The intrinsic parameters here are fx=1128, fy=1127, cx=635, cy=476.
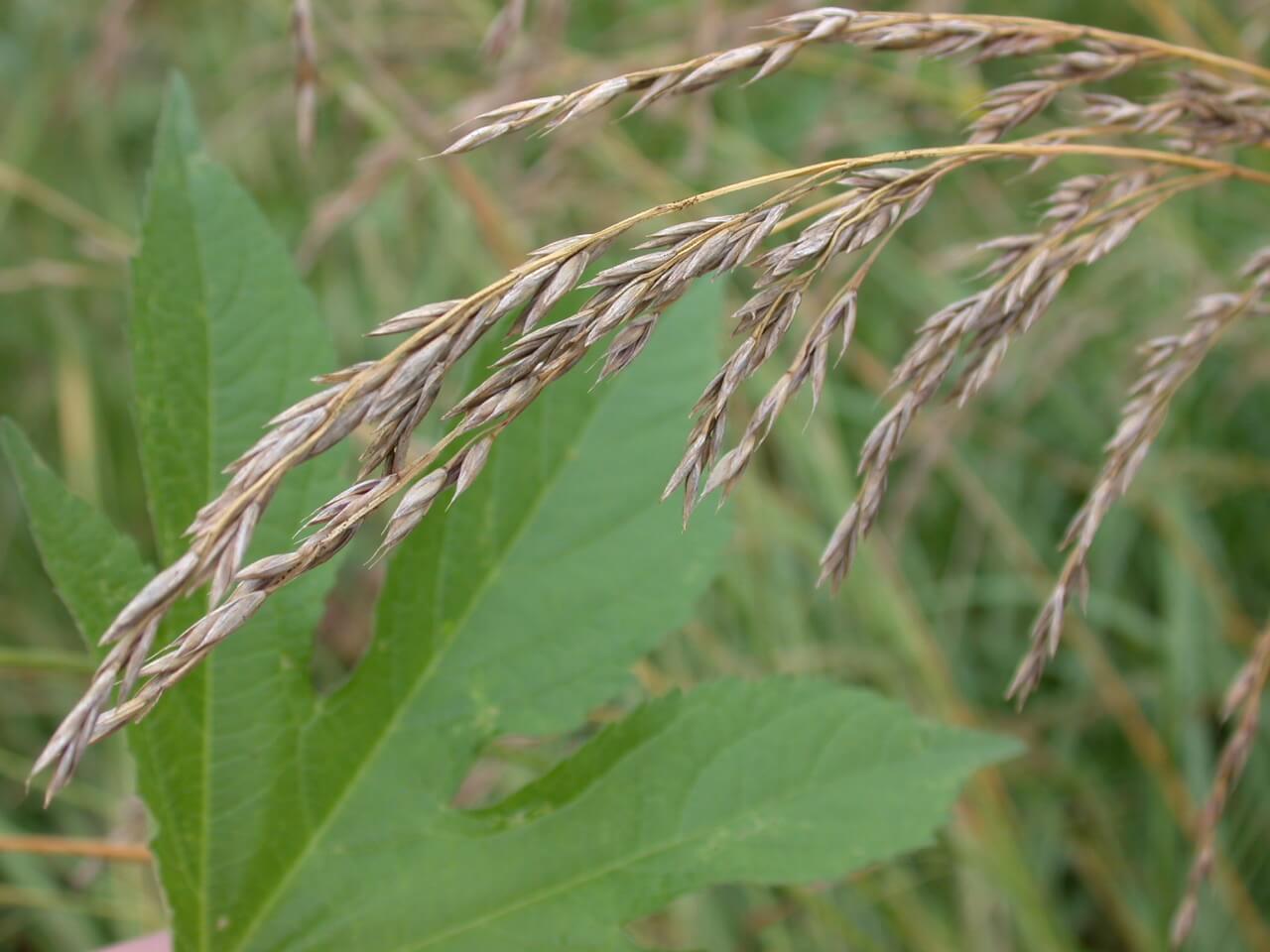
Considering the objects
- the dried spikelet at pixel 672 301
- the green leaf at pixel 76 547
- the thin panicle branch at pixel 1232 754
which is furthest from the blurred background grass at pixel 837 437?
the dried spikelet at pixel 672 301

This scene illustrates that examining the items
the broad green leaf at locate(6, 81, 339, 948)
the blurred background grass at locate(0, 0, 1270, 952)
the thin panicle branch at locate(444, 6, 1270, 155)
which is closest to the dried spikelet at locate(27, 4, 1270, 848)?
the thin panicle branch at locate(444, 6, 1270, 155)

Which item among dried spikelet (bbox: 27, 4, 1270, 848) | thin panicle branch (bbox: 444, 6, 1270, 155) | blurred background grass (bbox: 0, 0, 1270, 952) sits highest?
thin panicle branch (bbox: 444, 6, 1270, 155)

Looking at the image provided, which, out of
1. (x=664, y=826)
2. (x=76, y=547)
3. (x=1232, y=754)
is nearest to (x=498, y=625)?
(x=664, y=826)

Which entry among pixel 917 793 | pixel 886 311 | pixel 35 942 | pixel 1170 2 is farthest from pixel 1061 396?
pixel 35 942

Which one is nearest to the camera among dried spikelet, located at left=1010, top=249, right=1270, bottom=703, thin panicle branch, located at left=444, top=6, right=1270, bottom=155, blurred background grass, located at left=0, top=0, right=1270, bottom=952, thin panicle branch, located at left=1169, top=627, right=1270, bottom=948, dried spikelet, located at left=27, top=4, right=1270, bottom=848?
dried spikelet, located at left=27, top=4, right=1270, bottom=848

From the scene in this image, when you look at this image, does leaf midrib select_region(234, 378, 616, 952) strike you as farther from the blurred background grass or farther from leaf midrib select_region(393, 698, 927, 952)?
the blurred background grass

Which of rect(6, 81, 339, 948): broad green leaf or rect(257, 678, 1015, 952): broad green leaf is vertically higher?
rect(6, 81, 339, 948): broad green leaf

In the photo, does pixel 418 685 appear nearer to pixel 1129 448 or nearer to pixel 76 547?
pixel 76 547
